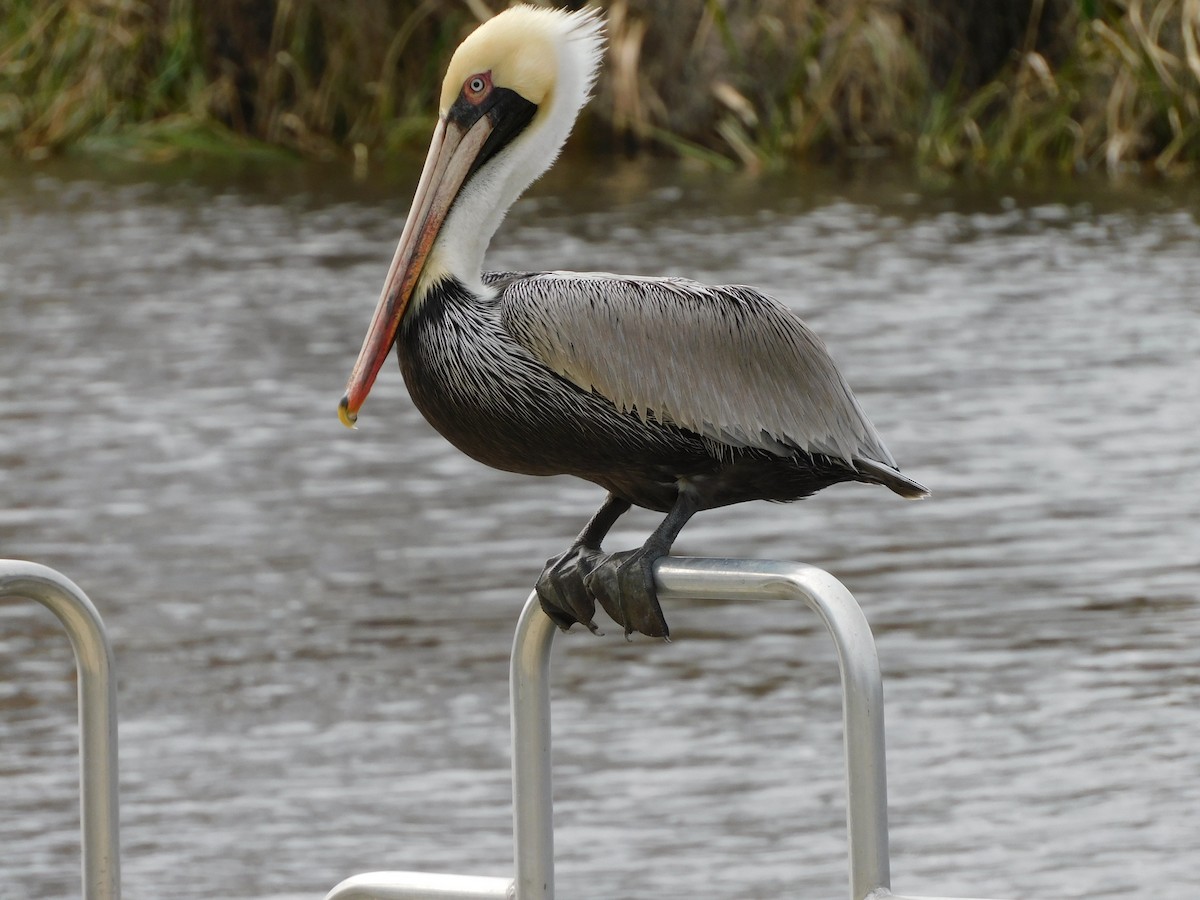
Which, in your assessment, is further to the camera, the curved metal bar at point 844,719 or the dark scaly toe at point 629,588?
the dark scaly toe at point 629,588

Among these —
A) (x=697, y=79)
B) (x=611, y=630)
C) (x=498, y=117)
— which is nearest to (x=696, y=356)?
(x=498, y=117)

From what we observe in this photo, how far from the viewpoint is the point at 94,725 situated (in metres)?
1.85

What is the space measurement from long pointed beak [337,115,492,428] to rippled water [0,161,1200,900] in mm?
1540

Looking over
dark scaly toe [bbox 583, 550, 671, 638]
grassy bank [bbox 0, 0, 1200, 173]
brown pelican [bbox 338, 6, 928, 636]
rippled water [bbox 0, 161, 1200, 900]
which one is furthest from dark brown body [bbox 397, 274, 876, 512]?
grassy bank [bbox 0, 0, 1200, 173]

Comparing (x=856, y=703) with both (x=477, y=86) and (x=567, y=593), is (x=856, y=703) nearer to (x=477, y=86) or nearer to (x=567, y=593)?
(x=567, y=593)

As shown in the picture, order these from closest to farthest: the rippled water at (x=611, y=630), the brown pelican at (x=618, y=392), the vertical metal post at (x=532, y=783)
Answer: the vertical metal post at (x=532, y=783) < the brown pelican at (x=618, y=392) < the rippled water at (x=611, y=630)

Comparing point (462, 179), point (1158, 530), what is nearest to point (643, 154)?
point (1158, 530)

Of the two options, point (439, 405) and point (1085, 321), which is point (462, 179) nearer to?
point (439, 405)

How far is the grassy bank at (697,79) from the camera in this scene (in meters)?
13.1

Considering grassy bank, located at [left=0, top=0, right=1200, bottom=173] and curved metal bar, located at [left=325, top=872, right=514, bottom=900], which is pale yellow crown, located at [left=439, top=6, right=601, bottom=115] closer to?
curved metal bar, located at [left=325, top=872, right=514, bottom=900]

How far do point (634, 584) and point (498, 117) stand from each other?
60cm

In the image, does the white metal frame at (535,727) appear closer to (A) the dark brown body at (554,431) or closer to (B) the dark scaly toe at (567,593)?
(B) the dark scaly toe at (567,593)

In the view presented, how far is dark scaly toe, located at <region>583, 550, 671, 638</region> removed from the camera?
182 centimetres

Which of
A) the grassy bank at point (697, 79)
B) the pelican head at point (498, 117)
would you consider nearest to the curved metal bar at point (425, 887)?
the pelican head at point (498, 117)
